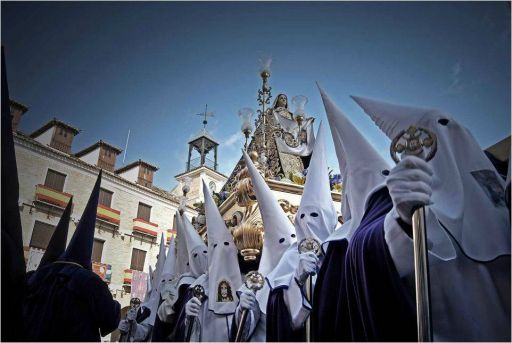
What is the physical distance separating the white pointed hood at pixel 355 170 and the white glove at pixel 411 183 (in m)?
0.65

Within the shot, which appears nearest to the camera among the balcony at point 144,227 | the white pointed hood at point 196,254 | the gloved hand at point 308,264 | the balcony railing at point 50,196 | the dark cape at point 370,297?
the dark cape at point 370,297

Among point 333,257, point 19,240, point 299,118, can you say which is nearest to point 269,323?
point 333,257

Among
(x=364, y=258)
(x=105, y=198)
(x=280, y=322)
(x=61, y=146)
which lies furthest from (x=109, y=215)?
(x=364, y=258)

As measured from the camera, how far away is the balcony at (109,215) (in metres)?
15.9

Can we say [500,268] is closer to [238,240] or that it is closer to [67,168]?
[238,240]

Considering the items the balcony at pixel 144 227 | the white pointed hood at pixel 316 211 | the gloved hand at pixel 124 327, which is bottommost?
the gloved hand at pixel 124 327

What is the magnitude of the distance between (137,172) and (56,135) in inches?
181

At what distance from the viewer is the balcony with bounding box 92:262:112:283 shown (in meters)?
15.0

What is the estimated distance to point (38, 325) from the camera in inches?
112

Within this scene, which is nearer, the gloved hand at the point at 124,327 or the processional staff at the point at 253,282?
the processional staff at the point at 253,282

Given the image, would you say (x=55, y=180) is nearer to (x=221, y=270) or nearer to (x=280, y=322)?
(x=221, y=270)

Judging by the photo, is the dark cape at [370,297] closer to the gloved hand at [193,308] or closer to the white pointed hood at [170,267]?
the gloved hand at [193,308]

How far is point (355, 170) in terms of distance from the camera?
7.64ft

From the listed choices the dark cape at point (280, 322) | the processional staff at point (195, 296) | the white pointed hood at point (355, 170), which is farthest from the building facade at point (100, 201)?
the white pointed hood at point (355, 170)
